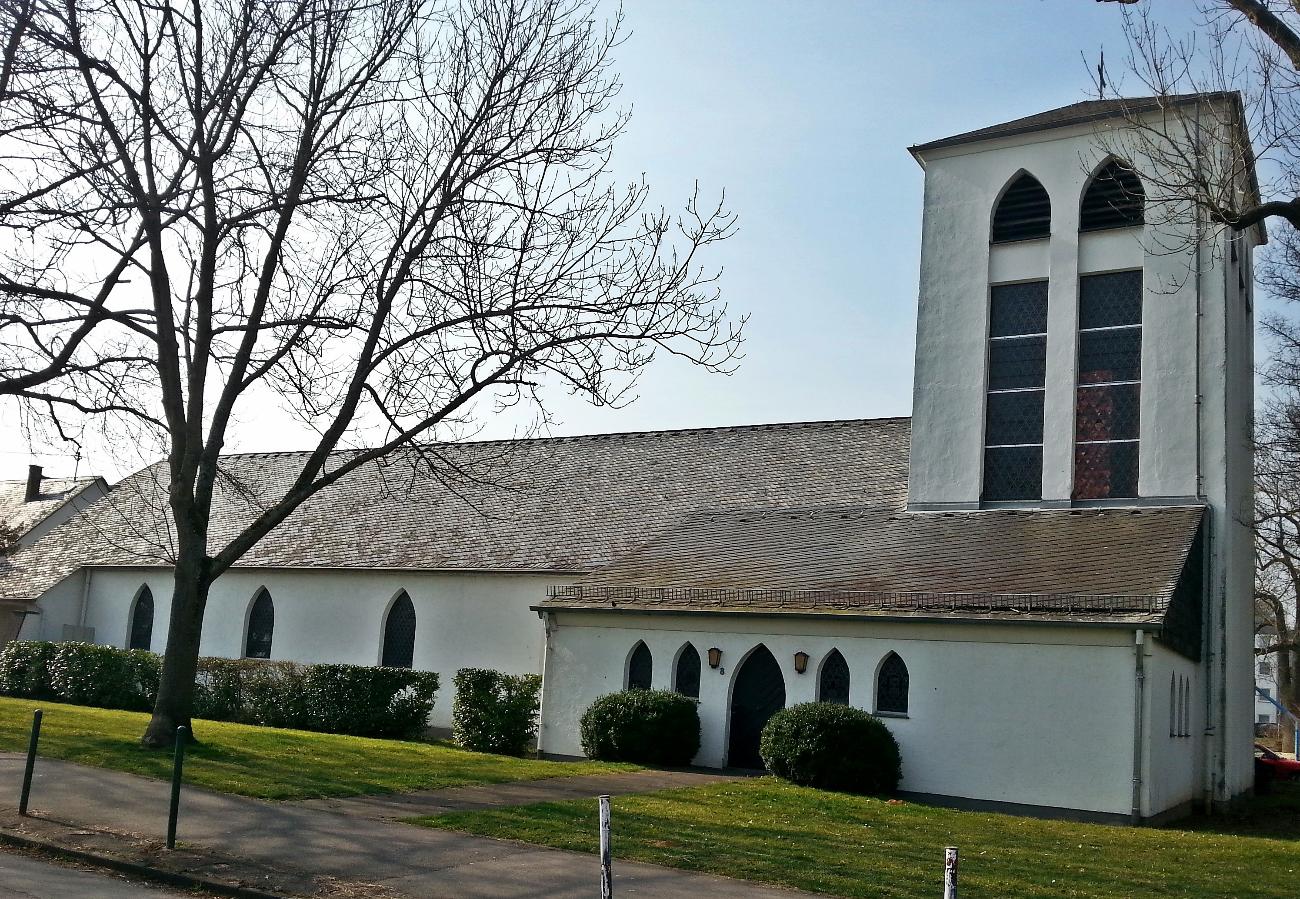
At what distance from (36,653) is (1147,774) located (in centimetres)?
2763

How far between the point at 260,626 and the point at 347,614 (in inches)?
150

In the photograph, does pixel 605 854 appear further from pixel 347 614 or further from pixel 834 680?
pixel 347 614

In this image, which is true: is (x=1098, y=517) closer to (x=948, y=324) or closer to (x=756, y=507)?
(x=948, y=324)

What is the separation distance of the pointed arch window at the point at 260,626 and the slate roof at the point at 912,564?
10.9m

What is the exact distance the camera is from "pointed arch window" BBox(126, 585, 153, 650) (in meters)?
36.0

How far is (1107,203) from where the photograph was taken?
941 inches

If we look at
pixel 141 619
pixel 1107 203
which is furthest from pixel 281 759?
pixel 141 619

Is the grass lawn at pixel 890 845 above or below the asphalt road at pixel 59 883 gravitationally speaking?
above

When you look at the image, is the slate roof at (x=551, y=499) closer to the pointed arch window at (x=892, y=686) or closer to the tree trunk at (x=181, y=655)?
the tree trunk at (x=181, y=655)

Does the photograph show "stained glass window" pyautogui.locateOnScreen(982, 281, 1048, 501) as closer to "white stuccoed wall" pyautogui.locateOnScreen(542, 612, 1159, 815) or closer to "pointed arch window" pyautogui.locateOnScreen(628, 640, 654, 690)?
"white stuccoed wall" pyautogui.locateOnScreen(542, 612, 1159, 815)

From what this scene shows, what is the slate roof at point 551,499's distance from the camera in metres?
28.2

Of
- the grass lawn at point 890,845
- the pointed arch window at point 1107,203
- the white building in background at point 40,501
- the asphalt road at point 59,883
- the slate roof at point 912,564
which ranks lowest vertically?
the asphalt road at point 59,883

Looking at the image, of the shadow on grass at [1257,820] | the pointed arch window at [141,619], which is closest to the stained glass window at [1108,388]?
the shadow on grass at [1257,820]

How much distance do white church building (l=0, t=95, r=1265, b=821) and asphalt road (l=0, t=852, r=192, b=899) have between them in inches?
495
